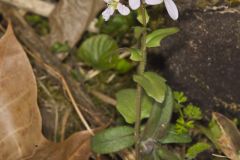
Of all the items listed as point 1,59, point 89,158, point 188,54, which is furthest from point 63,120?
point 188,54

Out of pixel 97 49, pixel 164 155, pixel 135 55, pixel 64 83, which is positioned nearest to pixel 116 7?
pixel 135 55

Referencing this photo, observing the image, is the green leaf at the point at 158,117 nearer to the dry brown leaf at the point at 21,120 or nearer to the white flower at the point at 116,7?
the dry brown leaf at the point at 21,120

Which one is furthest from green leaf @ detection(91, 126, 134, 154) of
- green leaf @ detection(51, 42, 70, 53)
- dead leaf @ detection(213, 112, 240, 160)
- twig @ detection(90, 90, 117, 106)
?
green leaf @ detection(51, 42, 70, 53)

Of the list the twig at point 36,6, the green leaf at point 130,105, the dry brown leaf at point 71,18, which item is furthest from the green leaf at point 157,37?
the twig at point 36,6

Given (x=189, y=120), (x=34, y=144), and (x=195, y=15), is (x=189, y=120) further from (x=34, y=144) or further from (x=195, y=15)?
(x=34, y=144)

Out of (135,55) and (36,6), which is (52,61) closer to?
(36,6)
